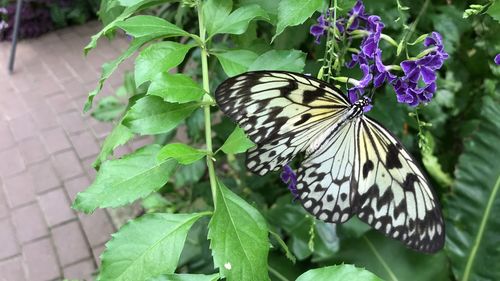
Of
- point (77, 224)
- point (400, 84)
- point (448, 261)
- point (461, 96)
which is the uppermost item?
point (400, 84)

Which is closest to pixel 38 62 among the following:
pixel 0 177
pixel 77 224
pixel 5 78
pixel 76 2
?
pixel 5 78

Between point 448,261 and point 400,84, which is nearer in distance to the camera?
point 400,84

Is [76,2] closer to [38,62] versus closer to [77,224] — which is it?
[38,62]

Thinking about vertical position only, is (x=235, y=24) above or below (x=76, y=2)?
above

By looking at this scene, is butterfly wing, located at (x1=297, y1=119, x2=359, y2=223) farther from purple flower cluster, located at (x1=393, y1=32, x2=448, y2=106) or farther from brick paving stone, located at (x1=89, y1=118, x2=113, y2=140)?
brick paving stone, located at (x1=89, y1=118, x2=113, y2=140)

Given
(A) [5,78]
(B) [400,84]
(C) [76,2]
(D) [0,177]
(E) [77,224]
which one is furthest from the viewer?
(C) [76,2]

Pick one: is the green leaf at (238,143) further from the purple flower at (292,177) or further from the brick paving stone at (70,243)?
the brick paving stone at (70,243)

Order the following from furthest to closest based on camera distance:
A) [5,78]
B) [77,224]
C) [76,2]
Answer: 1. [76,2]
2. [5,78]
3. [77,224]
